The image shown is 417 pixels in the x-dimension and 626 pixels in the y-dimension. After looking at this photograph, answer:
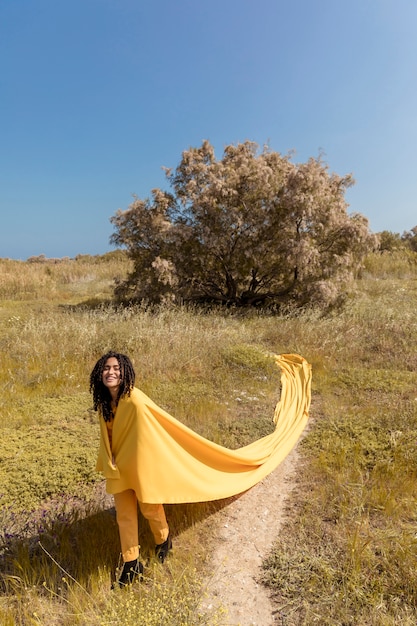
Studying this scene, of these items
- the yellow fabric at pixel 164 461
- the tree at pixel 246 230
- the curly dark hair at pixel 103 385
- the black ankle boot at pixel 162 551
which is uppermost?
the tree at pixel 246 230

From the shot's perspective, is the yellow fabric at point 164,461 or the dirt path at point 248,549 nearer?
the dirt path at point 248,549

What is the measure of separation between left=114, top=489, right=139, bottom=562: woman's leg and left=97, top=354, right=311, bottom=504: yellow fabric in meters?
0.12

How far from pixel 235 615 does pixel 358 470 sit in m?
2.05

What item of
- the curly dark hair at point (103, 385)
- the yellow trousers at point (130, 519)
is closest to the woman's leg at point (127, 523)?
the yellow trousers at point (130, 519)

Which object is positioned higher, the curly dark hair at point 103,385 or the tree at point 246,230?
the tree at point 246,230

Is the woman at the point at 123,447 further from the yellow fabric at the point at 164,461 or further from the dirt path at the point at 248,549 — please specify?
the dirt path at the point at 248,549

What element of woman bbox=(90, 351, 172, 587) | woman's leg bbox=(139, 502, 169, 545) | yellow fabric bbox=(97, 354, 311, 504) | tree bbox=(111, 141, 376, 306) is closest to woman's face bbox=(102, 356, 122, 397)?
woman bbox=(90, 351, 172, 587)

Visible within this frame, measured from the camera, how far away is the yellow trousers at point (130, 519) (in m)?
2.48

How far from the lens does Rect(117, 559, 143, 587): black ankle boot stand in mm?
2449

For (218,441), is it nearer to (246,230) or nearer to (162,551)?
(162,551)

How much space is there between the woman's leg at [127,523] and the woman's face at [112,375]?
0.78 metres

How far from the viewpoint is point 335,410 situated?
5355mm

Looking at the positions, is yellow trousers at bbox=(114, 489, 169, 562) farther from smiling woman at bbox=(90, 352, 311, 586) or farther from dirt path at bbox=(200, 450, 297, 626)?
dirt path at bbox=(200, 450, 297, 626)

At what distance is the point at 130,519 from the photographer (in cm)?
252
